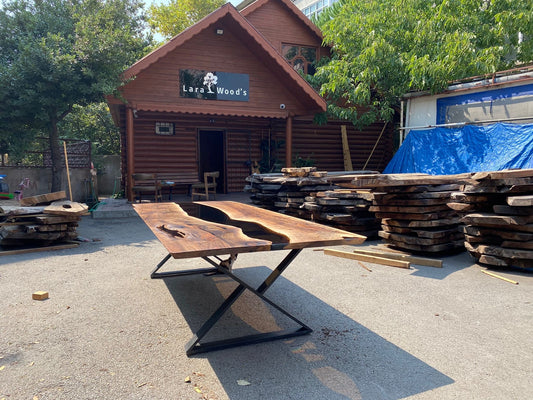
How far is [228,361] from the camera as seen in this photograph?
2895 millimetres

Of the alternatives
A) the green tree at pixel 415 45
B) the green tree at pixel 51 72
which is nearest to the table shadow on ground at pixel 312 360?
the green tree at pixel 51 72

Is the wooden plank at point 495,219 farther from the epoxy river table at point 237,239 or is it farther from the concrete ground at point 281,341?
the epoxy river table at point 237,239

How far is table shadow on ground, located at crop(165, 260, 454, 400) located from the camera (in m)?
2.53

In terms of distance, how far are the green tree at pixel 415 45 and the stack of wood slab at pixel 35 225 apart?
382 inches

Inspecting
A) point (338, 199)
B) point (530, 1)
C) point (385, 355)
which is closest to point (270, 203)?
point (338, 199)

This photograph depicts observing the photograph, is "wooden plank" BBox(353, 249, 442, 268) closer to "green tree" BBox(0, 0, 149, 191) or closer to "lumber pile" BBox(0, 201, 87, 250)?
"lumber pile" BBox(0, 201, 87, 250)

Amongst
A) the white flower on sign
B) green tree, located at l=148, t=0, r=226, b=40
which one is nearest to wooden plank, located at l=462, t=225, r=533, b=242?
the white flower on sign

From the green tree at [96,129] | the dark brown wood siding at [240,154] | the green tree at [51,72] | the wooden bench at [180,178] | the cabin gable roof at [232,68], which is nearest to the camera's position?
the green tree at [51,72]

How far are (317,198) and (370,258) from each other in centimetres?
251

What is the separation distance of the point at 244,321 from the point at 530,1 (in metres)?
14.9

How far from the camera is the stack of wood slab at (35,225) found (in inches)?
261

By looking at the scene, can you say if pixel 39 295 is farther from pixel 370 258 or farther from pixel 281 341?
pixel 370 258

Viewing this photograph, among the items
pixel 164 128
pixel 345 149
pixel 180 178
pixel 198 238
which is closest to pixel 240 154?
pixel 180 178

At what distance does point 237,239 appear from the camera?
2.85m
